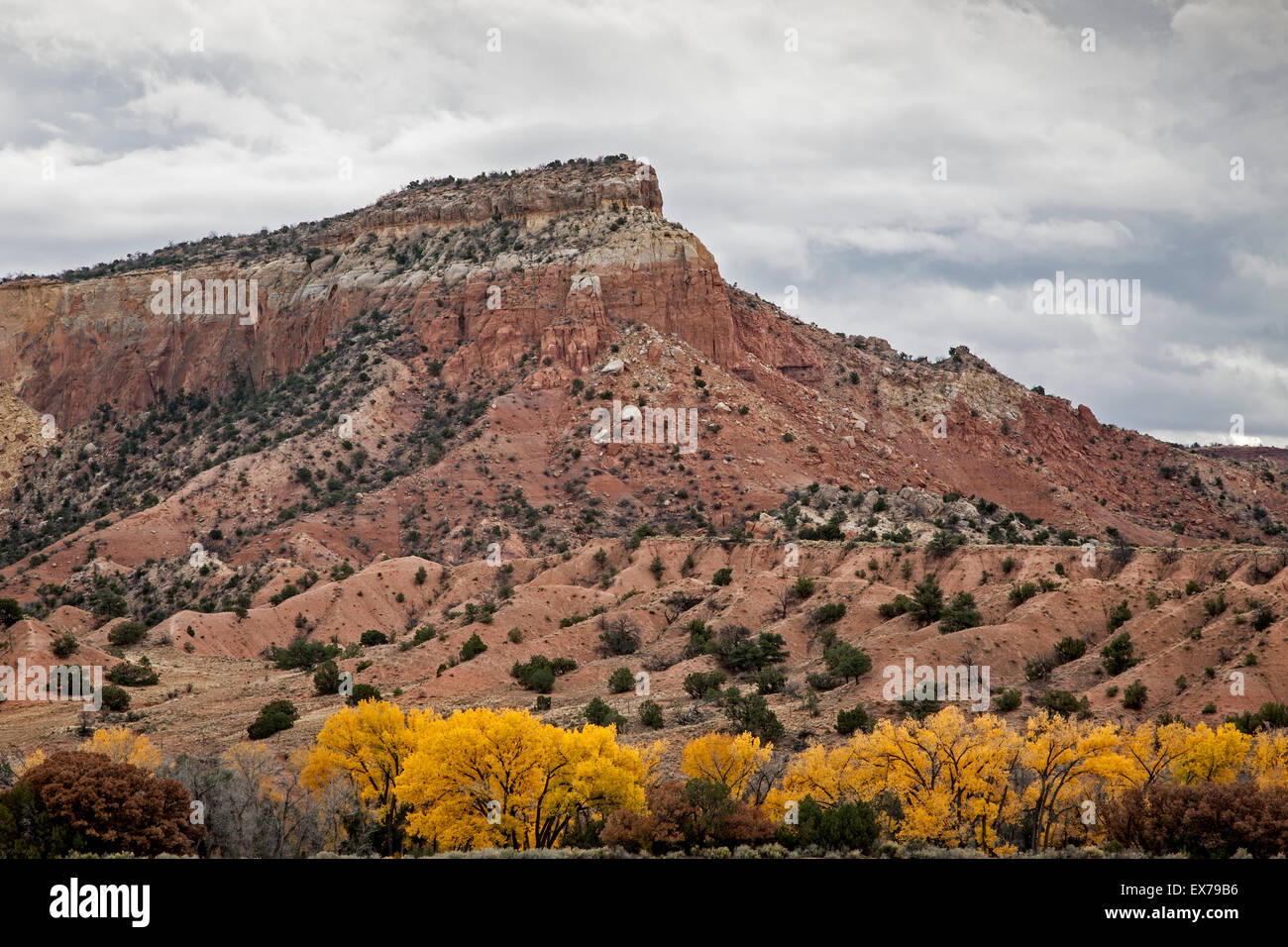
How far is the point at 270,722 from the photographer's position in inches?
1534

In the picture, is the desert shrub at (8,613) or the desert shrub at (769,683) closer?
the desert shrub at (769,683)

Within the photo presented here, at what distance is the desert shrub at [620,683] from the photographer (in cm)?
4344

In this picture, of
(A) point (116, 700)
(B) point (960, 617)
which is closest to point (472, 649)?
(A) point (116, 700)

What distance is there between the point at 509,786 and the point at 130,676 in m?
30.0

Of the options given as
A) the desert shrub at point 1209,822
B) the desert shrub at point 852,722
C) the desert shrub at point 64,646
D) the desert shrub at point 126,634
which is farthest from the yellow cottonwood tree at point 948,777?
the desert shrub at point 126,634

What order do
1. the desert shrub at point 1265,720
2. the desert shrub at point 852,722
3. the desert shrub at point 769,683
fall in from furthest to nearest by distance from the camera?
the desert shrub at point 769,683 < the desert shrub at point 852,722 < the desert shrub at point 1265,720

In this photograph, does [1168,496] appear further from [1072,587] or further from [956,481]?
[1072,587]

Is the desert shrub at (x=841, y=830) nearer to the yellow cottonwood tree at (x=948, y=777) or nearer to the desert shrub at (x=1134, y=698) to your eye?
the yellow cottonwood tree at (x=948, y=777)

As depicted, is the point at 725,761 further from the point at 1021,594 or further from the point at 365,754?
the point at 1021,594

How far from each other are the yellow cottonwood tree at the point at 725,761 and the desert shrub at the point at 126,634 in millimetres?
38921

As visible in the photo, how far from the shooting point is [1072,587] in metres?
44.7

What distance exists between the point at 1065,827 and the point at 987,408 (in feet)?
240

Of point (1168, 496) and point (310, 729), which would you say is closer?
point (310, 729)
